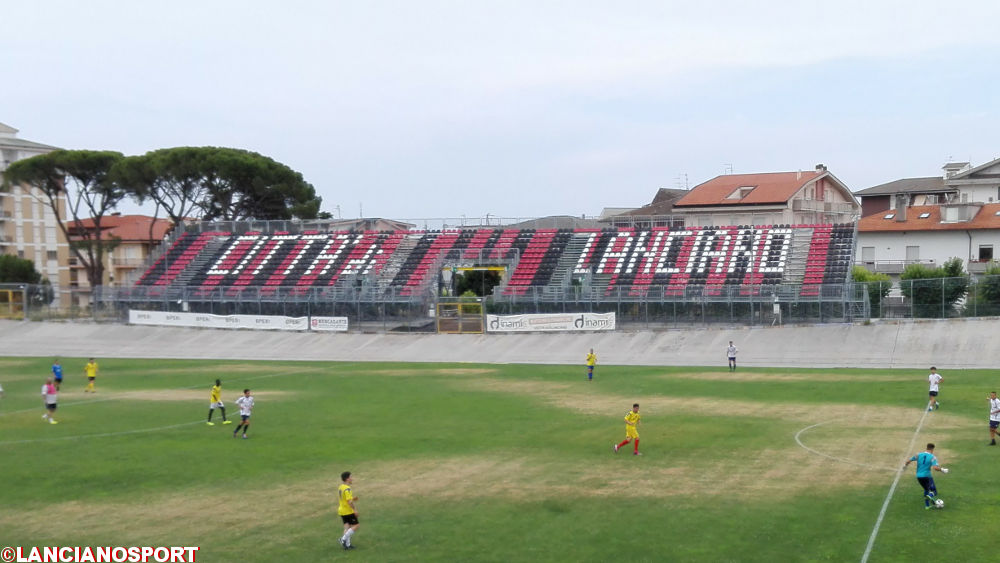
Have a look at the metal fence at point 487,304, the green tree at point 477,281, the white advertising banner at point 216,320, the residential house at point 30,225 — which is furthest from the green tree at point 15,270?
the green tree at point 477,281

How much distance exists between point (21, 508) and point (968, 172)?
282ft

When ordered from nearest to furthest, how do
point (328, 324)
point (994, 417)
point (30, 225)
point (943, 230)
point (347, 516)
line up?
point (347, 516), point (994, 417), point (328, 324), point (943, 230), point (30, 225)

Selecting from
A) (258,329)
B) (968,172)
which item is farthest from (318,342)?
(968,172)

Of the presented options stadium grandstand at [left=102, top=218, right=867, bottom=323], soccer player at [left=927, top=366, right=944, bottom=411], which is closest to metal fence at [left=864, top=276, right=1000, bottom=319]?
stadium grandstand at [left=102, top=218, right=867, bottom=323]

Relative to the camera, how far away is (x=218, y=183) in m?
93.8

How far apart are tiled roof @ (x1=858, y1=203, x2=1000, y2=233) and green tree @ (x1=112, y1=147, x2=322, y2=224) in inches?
2251

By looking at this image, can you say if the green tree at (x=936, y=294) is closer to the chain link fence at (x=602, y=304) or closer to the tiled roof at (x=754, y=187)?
the chain link fence at (x=602, y=304)

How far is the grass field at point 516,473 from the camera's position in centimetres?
1870

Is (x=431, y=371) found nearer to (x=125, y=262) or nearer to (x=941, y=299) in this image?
(x=941, y=299)

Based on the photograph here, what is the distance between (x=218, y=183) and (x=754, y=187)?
54.0 metres

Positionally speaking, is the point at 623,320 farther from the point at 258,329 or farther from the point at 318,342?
the point at 258,329

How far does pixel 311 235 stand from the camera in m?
87.4

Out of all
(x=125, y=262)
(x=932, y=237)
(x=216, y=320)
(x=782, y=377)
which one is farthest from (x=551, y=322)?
A: (x=125, y=262)

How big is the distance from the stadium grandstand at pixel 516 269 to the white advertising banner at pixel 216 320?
1022 millimetres
